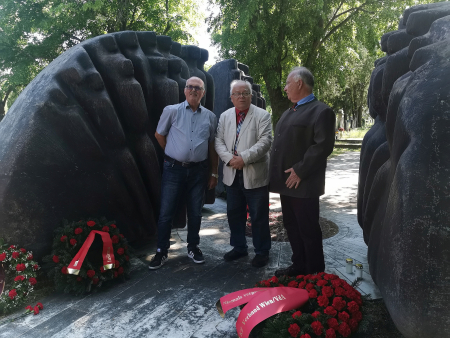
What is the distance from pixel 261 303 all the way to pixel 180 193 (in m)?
1.77

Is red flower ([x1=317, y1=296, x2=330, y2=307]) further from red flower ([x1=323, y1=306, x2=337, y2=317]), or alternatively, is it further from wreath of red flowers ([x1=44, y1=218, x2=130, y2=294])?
wreath of red flowers ([x1=44, y1=218, x2=130, y2=294])

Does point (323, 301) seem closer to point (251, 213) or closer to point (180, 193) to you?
point (251, 213)

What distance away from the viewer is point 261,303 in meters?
2.51

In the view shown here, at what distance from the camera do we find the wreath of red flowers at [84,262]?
326cm

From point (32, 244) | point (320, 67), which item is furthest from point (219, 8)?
point (32, 244)

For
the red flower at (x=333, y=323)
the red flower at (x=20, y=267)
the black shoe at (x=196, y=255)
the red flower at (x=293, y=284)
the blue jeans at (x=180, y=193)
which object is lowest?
the black shoe at (x=196, y=255)

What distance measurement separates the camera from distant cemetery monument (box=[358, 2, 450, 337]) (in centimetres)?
190

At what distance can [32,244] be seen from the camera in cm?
335

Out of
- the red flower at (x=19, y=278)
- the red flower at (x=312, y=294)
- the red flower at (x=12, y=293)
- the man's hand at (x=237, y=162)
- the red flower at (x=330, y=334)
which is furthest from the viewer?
the man's hand at (x=237, y=162)

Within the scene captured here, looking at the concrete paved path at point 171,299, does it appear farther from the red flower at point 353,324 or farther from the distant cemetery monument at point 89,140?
the red flower at point 353,324

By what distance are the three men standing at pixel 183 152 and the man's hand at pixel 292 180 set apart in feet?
3.51

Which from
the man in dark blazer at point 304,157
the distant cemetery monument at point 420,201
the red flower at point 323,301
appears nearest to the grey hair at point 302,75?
the man in dark blazer at point 304,157

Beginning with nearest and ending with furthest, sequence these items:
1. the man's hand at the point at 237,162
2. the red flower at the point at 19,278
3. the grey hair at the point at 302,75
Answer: the red flower at the point at 19,278, the grey hair at the point at 302,75, the man's hand at the point at 237,162

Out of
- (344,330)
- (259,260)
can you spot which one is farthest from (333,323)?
(259,260)
